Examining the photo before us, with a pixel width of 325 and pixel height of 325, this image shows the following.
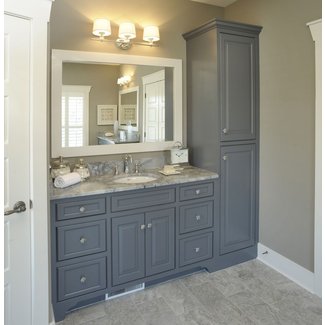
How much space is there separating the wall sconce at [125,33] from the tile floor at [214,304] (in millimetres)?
2222

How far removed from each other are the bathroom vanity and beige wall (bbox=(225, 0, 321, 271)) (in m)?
0.57

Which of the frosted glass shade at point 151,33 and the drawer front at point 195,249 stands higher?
the frosted glass shade at point 151,33

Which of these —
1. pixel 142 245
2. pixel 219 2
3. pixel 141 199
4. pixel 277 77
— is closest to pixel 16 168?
pixel 141 199

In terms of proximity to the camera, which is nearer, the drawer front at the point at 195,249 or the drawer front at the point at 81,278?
the drawer front at the point at 81,278

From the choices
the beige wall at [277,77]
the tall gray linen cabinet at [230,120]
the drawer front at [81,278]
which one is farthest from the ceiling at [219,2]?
the drawer front at [81,278]

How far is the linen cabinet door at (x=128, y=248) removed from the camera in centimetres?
234

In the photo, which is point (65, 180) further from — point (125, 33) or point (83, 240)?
point (125, 33)

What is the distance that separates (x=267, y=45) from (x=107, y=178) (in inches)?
75.9

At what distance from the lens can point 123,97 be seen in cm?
285

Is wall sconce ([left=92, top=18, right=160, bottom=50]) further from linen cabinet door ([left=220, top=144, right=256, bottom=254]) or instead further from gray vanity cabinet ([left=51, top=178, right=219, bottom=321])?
gray vanity cabinet ([left=51, top=178, right=219, bottom=321])

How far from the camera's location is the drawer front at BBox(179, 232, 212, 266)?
2657 millimetres

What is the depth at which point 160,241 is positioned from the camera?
8.33ft

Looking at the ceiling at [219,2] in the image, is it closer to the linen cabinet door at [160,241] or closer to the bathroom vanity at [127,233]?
the bathroom vanity at [127,233]

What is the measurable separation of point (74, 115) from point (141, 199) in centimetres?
96
